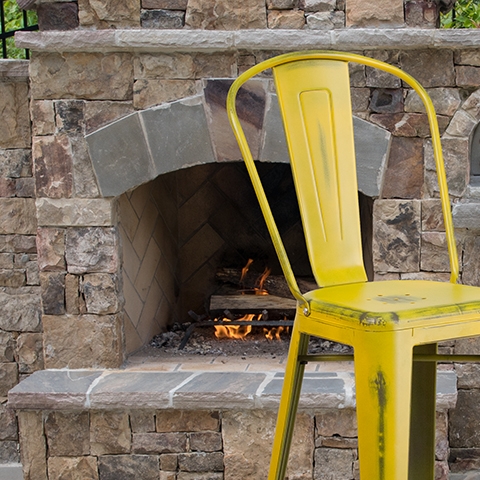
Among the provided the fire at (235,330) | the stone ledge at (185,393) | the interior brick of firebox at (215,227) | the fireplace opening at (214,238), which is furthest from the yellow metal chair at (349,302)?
the interior brick of firebox at (215,227)

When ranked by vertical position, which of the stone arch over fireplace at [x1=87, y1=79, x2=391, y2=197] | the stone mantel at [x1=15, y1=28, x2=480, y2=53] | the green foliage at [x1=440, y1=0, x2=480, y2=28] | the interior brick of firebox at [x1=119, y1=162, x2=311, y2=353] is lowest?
the interior brick of firebox at [x1=119, y1=162, x2=311, y2=353]

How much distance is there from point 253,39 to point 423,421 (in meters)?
1.45

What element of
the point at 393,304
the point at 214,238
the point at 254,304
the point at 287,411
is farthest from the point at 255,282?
the point at 393,304

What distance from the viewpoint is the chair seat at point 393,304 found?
4.20ft

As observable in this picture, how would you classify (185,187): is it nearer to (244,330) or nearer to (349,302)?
(244,330)

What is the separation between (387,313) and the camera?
128cm

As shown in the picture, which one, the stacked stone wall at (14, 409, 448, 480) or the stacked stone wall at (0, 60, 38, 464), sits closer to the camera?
the stacked stone wall at (14, 409, 448, 480)

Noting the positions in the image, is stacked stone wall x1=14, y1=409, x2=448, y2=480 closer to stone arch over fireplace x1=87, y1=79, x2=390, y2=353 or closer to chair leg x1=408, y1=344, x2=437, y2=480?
stone arch over fireplace x1=87, y1=79, x2=390, y2=353

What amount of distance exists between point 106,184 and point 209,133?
0.43m

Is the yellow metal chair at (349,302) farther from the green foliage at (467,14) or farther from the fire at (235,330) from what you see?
the green foliage at (467,14)

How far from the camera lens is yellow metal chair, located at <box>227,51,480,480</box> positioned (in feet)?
4.14

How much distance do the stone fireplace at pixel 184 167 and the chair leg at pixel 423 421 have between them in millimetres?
678

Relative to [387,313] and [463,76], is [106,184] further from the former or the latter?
[387,313]

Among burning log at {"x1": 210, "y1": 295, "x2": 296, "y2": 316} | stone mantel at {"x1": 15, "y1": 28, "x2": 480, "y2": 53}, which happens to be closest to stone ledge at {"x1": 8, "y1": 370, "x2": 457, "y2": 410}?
burning log at {"x1": 210, "y1": 295, "x2": 296, "y2": 316}
